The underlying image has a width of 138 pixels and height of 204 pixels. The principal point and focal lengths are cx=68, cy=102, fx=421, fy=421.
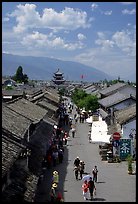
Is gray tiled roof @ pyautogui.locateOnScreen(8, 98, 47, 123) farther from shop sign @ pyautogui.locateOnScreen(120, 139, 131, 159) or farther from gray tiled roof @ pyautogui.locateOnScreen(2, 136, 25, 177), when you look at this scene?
gray tiled roof @ pyautogui.locateOnScreen(2, 136, 25, 177)

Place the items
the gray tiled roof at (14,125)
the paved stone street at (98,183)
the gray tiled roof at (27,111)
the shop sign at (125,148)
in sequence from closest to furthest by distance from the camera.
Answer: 1. the gray tiled roof at (14,125)
2. the paved stone street at (98,183)
3. the gray tiled roof at (27,111)
4. the shop sign at (125,148)

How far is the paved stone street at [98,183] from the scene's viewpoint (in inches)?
817

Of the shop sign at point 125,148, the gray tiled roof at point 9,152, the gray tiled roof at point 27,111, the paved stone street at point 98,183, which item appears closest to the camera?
the gray tiled roof at point 9,152

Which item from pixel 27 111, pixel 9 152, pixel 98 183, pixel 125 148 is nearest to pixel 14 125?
pixel 9 152

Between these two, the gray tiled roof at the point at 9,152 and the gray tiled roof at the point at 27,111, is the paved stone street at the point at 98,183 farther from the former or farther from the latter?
the gray tiled roof at the point at 9,152

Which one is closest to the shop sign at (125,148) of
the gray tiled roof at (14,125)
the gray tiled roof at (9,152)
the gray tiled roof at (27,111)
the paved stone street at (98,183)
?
the paved stone street at (98,183)

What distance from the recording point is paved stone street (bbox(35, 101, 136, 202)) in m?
20.8

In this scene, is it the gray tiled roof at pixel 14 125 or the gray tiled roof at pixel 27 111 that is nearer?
the gray tiled roof at pixel 14 125

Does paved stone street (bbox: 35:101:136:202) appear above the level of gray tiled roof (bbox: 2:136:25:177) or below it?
below

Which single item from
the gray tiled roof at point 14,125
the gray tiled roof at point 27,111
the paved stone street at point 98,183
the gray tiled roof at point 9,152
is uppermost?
the gray tiled roof at point 27,111

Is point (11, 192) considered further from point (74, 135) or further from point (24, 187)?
point (74, 135)

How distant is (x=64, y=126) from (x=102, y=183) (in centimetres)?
3484

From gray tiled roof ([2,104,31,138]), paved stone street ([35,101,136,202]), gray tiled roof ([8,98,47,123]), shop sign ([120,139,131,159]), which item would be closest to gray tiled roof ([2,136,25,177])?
gray tiled roof ([2,104,31,138])

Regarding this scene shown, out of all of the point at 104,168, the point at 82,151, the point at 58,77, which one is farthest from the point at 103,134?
the point at 58,77
